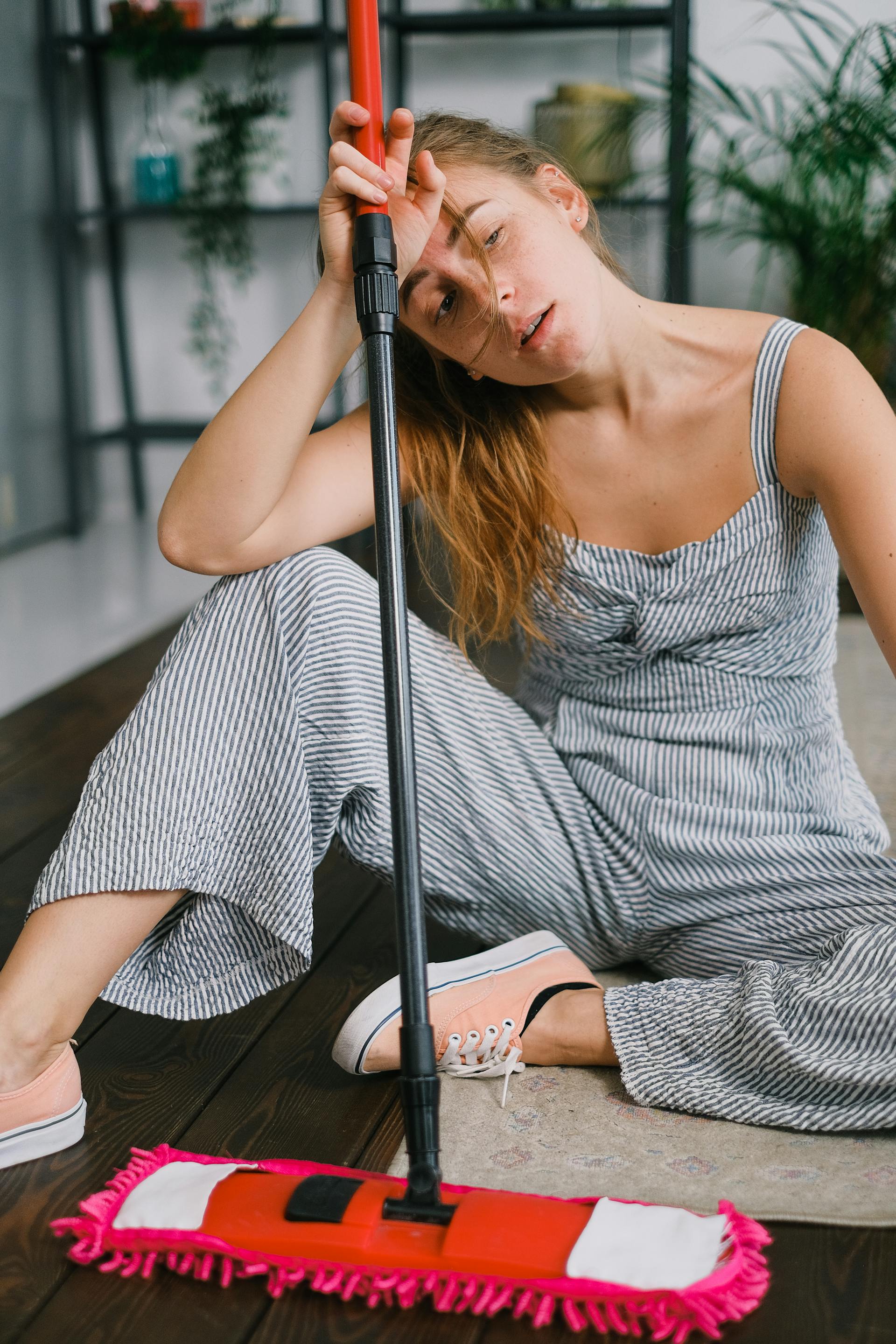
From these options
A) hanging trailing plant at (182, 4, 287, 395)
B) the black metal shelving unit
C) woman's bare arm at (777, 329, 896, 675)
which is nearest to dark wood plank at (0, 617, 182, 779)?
woman's bare arm at (777, 329, 896, 675)

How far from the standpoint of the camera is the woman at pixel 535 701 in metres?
0.96

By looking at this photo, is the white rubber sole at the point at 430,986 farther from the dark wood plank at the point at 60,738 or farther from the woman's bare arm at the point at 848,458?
the dark wood plank at the point at 60,738

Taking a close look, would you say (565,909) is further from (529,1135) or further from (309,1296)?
(309,1296)

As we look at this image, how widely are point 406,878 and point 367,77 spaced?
0.52m

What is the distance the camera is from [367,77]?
0.85 m

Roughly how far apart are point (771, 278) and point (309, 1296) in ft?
11.0

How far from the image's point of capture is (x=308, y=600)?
99 centimetres

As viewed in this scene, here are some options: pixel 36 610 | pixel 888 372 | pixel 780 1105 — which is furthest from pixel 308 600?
pixel 888 372

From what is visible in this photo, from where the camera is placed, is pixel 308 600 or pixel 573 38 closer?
pixel 308 600

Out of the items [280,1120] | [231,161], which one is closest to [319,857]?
[280,1120]

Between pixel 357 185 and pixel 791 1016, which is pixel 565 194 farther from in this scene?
pixel 791 1016

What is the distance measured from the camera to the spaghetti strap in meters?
1.07

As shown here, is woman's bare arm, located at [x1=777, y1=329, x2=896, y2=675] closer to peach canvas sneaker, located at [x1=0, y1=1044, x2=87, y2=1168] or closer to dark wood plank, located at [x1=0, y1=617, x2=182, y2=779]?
peach canvas sneaker, located at [x1=0, y1=1044, x2=87, y2=1168]

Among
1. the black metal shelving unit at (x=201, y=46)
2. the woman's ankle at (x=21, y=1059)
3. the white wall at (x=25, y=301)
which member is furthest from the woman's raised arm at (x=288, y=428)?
the white wall at (x=25, y=301)
